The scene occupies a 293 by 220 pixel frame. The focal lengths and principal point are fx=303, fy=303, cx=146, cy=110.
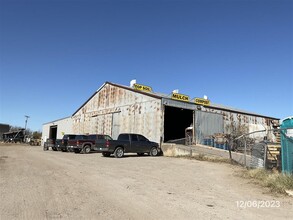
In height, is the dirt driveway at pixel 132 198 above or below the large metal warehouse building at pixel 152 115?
below

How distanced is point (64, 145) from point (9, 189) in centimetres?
2214

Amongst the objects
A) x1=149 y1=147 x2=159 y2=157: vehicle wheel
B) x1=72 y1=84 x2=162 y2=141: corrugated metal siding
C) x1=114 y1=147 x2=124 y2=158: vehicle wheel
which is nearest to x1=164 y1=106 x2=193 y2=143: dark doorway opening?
x1=72 y1=84 x2=162 y2=141: corrugated metal siding

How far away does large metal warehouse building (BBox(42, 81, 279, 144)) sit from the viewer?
28547 mm

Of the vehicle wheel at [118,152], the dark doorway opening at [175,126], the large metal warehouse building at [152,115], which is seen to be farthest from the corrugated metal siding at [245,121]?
the vehicle wheel at [118,152]

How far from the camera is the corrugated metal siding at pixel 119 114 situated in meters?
28.5

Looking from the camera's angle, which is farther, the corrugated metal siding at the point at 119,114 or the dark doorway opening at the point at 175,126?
the dark doorway opening at the point at 175,126

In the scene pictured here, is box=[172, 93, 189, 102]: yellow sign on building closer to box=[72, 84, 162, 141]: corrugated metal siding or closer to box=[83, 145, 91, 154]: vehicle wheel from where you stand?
box=[72, 84, 162, 141]: corrugated metal siding

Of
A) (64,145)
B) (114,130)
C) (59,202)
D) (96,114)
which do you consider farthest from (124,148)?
(96,114)

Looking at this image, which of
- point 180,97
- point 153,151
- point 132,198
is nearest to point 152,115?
point 180,97

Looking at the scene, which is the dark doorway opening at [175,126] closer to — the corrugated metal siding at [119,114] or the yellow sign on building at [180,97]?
the corrugated metal siding at [119,114]

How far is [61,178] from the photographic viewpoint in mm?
10906

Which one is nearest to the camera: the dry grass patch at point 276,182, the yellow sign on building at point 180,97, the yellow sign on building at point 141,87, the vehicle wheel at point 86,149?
the dry grass patch at point 276,182

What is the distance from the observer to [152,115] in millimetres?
28453

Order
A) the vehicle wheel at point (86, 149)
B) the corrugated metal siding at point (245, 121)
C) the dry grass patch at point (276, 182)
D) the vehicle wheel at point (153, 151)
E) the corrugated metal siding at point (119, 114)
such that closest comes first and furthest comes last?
the dry grass patch at point (276, 182)
the vehicle wheel at point (153, 151)
the vehicle wheel at point (86, 149)
the corrugated metal siding at point (119, 114)
the corrugated metal siding at point (245, 121)
